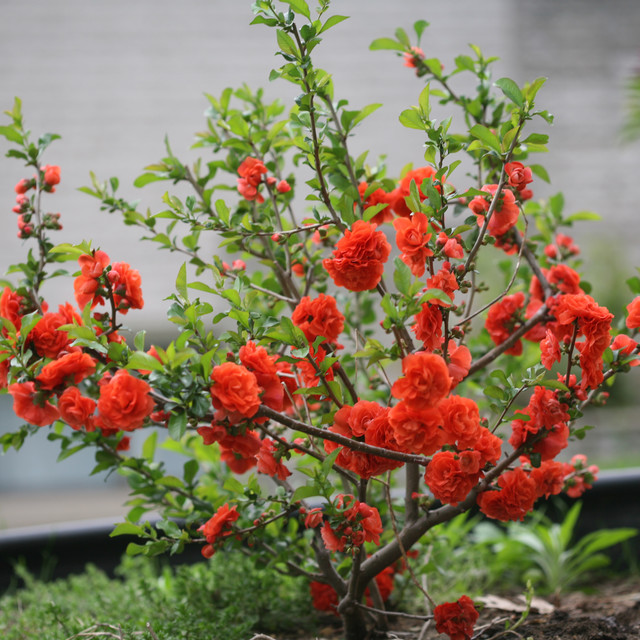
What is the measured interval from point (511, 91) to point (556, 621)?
0.86 m

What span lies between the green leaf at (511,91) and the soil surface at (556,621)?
28.8 inches

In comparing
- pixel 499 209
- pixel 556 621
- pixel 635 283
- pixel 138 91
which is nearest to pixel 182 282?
pixel 499 209

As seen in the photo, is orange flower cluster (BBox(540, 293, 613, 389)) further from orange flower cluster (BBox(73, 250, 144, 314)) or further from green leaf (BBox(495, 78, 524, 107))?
orange flower cluster (BBox(73, 250, 144, 314))

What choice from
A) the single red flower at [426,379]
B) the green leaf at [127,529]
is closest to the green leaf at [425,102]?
the single red flower at [426,379]

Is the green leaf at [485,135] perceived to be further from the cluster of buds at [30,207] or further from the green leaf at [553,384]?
the cluster of buds at [30,207]

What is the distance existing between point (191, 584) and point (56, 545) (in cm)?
46

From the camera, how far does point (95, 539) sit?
66.4 inches

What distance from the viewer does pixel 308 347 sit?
856 mm

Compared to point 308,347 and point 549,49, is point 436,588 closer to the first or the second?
point 308,347

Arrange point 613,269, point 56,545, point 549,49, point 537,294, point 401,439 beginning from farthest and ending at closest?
1. point 549,49
2. point 613,269
3. point 56,545
4. point 537,294
5. point 401,439

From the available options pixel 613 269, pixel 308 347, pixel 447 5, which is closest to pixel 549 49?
pixel 447 5

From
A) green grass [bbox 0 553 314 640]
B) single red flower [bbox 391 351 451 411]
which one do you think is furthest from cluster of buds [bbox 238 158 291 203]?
green grass [bbox 0 553 314 640]

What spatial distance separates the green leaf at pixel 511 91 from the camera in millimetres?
859

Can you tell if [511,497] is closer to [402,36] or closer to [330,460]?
[330,460]
